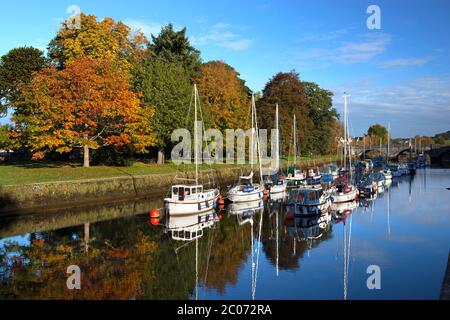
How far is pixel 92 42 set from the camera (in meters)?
63.0

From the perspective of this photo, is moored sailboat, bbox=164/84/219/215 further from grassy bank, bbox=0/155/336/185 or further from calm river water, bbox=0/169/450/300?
grassy bank, bbox=0/155/336/185

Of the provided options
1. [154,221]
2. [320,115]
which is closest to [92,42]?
[154,221]

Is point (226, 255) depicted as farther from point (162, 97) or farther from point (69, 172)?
point (162, 97)

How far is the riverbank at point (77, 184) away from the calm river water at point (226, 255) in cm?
→ 214

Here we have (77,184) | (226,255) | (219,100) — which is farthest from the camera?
(219,100)

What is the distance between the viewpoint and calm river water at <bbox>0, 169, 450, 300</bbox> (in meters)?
21.4

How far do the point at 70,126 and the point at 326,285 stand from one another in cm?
3633

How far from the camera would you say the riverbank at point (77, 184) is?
1544 inches

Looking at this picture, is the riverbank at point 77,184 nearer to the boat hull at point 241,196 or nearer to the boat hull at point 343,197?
the boat hull at point 241,196

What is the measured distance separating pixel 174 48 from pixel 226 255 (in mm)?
60555

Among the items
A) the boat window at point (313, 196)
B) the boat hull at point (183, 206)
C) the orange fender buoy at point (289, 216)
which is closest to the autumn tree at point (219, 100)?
the boat window at point (313, 196)

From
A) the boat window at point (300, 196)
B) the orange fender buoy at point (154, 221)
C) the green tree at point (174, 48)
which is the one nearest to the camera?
the orange fender buoy at point (154, 221)
